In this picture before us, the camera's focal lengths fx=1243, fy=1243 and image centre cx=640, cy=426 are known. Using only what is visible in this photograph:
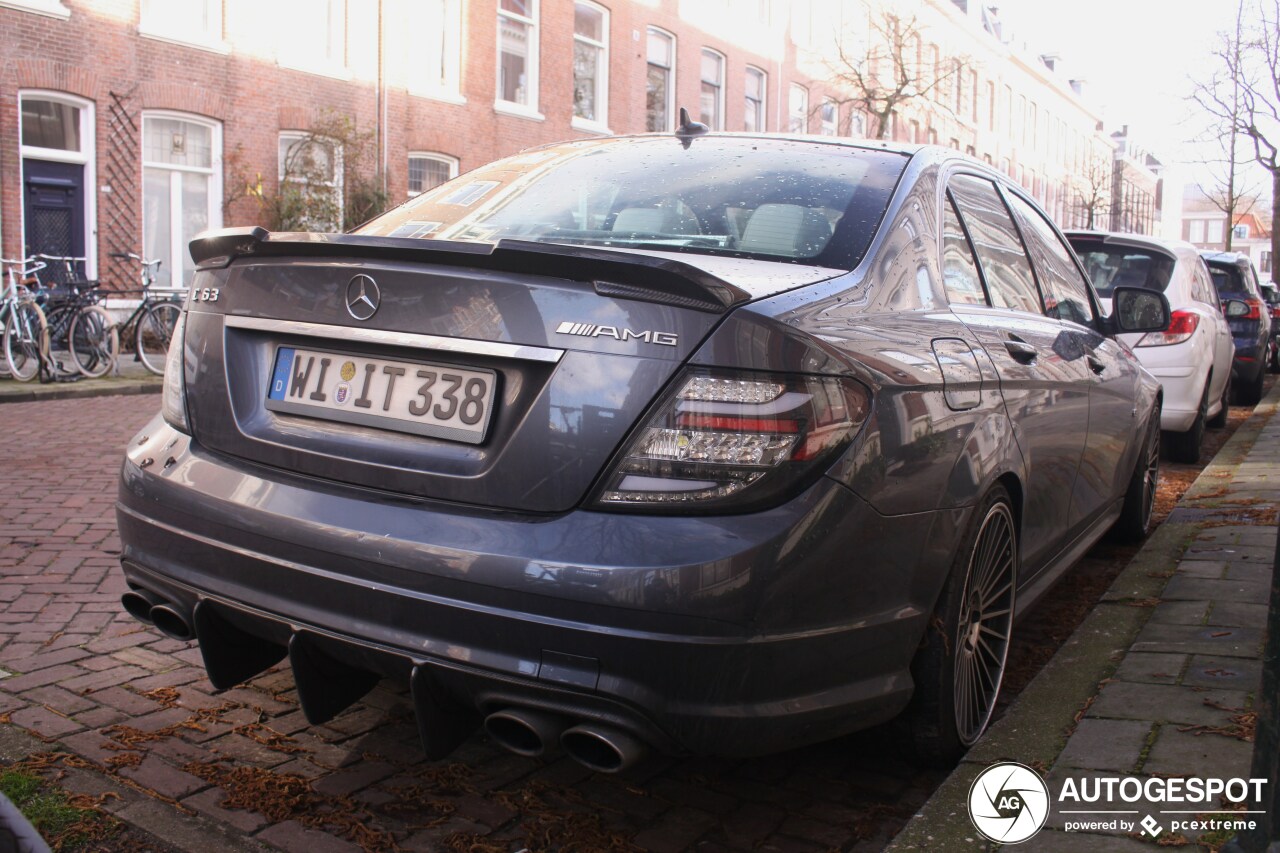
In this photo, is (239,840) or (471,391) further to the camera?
(239,840)

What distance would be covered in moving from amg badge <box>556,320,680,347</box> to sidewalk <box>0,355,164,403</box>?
11183mm

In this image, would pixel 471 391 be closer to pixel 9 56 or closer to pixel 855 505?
pixel 855 505

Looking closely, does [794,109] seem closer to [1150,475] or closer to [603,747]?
[1150,475]

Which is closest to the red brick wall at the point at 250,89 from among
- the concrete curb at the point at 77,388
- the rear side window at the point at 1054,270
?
the concrete curb at the point at 77,388

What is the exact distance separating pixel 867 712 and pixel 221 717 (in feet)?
5.98

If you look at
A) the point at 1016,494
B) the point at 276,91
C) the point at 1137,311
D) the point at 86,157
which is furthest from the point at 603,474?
the point at 276,91

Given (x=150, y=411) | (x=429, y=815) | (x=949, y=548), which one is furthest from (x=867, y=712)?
(x=150, y=411)

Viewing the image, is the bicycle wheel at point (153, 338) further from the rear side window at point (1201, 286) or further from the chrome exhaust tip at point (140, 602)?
the chrome exhaust tip at point (140, 602)

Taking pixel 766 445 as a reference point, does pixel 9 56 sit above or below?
above

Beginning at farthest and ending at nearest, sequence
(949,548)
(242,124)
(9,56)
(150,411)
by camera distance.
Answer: (242,124), (9,56), (150,411), (949,548)

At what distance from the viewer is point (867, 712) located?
2.63 metres

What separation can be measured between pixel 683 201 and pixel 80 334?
12.0 meters

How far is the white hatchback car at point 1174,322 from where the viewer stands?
27.9 ft

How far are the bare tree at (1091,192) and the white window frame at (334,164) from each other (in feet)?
150
